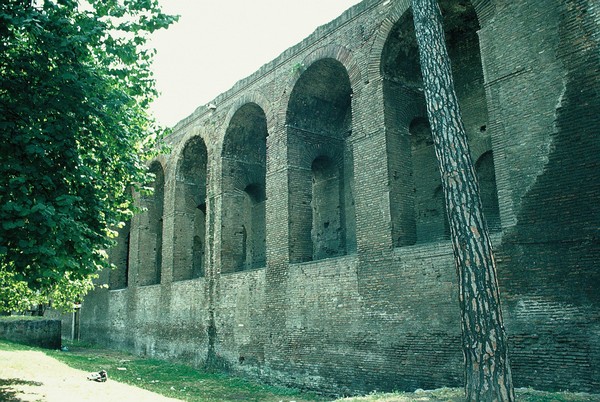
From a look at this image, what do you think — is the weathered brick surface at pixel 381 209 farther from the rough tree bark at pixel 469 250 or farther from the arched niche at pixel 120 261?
the arched niche at pixel 120 261

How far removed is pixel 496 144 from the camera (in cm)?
812

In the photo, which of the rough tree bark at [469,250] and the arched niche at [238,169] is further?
the arched niche at [238,169]

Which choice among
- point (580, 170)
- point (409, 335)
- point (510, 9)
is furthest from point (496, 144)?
point (409, 335)

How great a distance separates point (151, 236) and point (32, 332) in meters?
5.31

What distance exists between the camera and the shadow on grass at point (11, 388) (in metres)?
7.68

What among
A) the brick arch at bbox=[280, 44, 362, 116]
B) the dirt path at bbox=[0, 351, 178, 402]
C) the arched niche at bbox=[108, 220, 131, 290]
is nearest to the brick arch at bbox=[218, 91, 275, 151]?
the brick arch at bbox=[280, 44, 362, 116]

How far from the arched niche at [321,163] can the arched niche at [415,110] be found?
6.50ft

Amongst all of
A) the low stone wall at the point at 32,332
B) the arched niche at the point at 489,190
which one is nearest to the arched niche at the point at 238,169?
the arched niche at the point at 489,190

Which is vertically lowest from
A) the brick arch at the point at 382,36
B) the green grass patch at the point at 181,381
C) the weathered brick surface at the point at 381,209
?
the green grass patch at the point at 181,381

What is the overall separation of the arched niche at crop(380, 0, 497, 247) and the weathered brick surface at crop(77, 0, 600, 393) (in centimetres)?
4

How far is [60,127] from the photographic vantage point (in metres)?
6.39

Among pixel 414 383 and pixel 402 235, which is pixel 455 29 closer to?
pixel 402 235

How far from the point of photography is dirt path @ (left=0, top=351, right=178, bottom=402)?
828 centimetres

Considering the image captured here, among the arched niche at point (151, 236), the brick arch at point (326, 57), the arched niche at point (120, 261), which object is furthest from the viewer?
the arched niche at point (120, 261)
